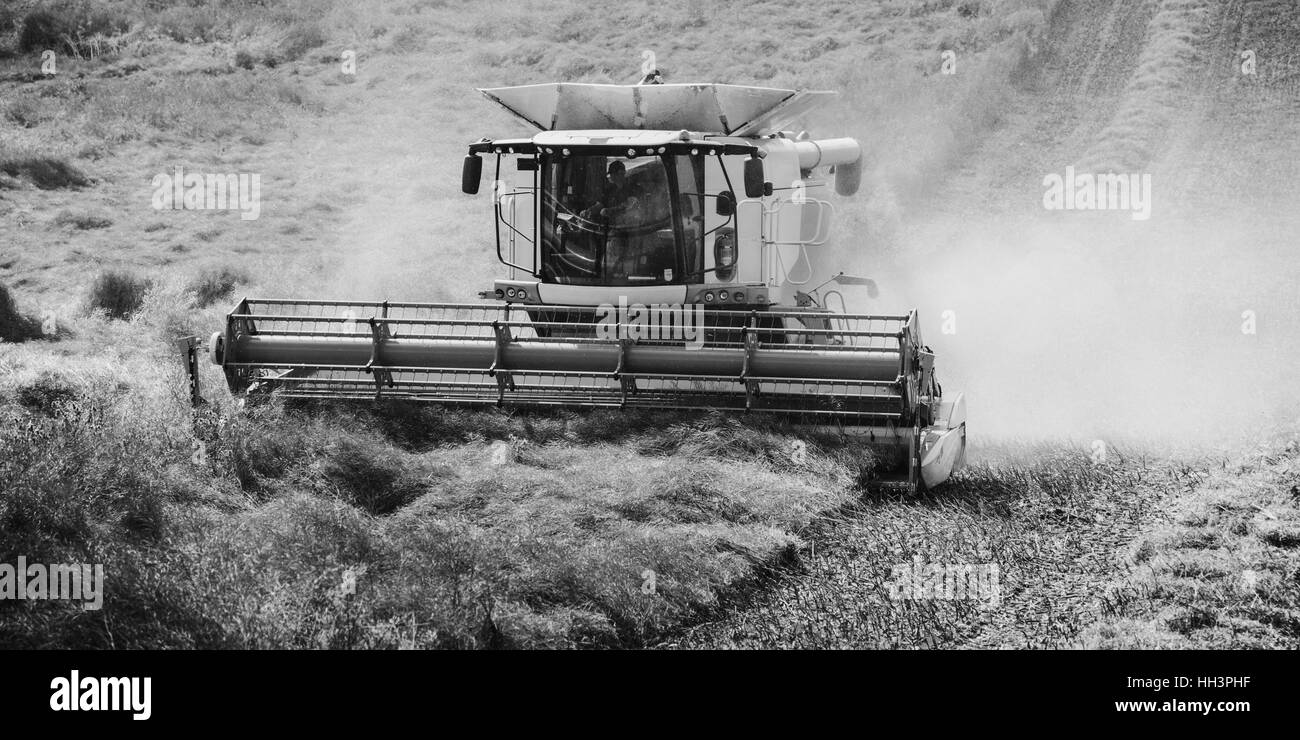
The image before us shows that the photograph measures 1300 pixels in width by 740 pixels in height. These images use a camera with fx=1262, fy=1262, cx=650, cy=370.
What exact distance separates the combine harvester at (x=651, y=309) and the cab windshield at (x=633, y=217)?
0.01 m

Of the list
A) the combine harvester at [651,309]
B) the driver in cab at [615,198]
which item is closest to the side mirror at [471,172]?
the combine harvester at [651,309]

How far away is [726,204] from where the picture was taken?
10000 mm

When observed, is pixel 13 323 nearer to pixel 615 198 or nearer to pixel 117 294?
pixel 117 294

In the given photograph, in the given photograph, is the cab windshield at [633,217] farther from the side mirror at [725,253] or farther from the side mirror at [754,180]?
the side mirror at [754,180]

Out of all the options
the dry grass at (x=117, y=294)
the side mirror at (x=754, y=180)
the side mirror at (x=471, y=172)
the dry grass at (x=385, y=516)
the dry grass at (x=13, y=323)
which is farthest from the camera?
the dry grass at (x=117, y=294)

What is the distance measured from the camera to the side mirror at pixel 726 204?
9.98 metres

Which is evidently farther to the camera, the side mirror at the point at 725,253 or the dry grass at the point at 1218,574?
the side mirror at the point at 725,253

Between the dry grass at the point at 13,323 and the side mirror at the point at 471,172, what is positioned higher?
the side mirror at the point at 471,172

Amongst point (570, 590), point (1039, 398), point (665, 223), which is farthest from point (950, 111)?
point (570, 590)

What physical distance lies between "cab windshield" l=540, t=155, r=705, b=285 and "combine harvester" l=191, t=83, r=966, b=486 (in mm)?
11

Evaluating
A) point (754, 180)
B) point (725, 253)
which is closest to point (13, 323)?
point (725, 253)

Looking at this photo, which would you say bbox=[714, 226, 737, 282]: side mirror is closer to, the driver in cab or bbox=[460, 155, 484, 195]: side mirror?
the driver in cab

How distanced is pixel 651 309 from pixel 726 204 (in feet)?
3.39
